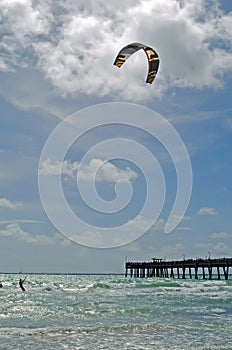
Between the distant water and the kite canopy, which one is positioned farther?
the kite canopy

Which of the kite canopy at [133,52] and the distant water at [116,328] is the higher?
the kite canopy at [133,52]

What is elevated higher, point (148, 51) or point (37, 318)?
point (148, 51)

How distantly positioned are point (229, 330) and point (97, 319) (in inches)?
200

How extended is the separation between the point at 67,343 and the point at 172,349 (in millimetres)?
2643

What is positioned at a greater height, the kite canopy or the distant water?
the kite canopy

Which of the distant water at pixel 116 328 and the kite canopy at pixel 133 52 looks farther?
the kite canopy at pixel 133 52

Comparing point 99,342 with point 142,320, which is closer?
point 99,342

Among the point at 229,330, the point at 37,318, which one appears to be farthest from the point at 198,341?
the point at 37,318

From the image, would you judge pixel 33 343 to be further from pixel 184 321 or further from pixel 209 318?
pixel 209 318

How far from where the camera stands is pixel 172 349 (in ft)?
40.0

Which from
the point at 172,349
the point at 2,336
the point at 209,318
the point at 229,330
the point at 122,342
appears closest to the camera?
the point at 172,349

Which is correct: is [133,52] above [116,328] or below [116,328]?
above

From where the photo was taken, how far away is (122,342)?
13109mm

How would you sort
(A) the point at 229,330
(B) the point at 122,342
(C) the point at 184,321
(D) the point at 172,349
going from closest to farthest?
(D) the point at 172,349
(B) the point at 122,342
(A) the point at 229,330
(C) the point at 184,321
